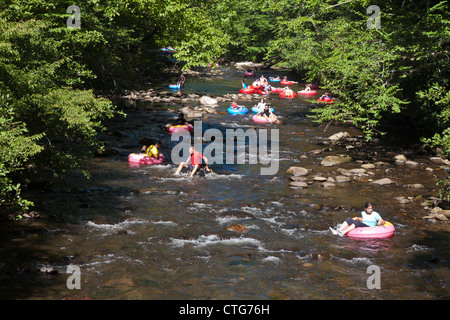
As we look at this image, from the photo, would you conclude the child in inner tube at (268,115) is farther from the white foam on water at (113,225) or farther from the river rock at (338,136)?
the white foam on water at (113,225)

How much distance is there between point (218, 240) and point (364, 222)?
395 cm

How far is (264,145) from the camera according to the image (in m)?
20.8

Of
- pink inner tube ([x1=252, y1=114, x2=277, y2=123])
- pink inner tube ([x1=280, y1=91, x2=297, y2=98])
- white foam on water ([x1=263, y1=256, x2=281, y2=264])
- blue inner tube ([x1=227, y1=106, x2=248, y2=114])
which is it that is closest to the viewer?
white foam on water ([x1=263, y1=256, x2=281, y2=264])

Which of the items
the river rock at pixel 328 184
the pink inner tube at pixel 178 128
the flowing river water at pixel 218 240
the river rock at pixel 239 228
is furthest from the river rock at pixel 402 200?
the pink inner tube at pixel 178 128

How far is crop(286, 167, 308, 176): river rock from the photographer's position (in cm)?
1639

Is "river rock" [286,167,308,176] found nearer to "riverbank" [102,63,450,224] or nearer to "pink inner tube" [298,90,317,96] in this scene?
"riverbank" [102,63,450,224]

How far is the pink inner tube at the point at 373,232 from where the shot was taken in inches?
448

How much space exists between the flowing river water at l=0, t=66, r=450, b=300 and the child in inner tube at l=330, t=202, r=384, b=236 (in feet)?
1.10

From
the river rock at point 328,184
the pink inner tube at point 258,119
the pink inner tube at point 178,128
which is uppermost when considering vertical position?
the pink inner tube at point 258,119

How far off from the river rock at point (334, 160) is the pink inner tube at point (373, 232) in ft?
21.0

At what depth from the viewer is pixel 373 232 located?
11.4 metres

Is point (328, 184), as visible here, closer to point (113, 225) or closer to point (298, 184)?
point (298, 184)

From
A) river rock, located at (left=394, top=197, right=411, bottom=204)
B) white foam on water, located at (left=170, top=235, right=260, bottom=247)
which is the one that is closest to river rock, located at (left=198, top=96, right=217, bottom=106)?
river rock, located at (left=394, top=197, right=411, bottom=204)
